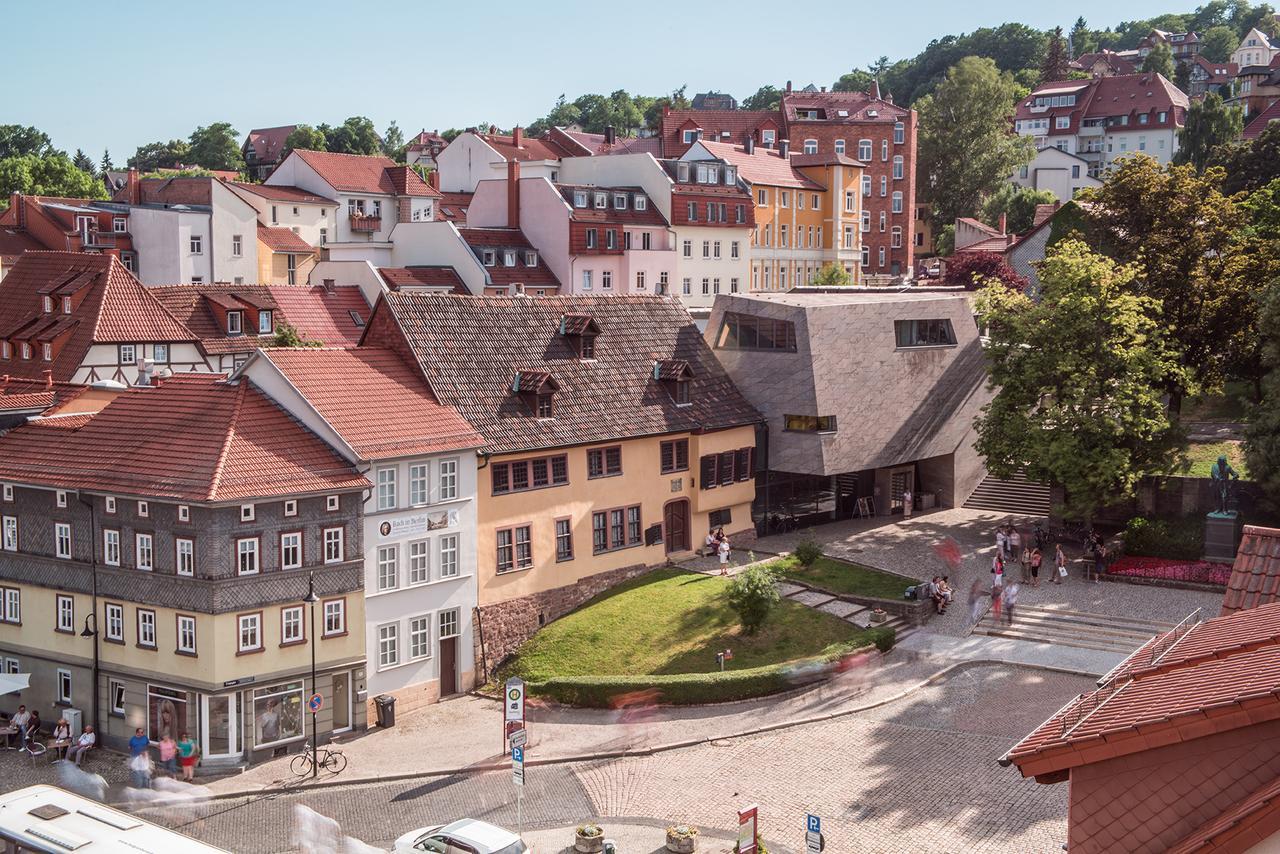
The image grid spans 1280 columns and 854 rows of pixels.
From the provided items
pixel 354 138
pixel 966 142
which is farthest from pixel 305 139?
pixel 966 142

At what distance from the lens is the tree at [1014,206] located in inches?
4675

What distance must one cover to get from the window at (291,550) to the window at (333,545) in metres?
0.86

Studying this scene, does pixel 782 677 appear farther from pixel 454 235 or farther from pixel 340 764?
pixel 454 235

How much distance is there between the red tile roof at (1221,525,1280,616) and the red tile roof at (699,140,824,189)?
69266 mm

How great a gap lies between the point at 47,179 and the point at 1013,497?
100 meters

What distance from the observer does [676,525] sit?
53.9 metres

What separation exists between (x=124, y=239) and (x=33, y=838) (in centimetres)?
6385

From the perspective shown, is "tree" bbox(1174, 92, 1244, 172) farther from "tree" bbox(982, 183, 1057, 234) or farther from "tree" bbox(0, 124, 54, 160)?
"tree" bbox(0, 124, 54, 160)

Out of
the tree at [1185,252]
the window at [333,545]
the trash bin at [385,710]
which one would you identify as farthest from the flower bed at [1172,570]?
the window at [333,545]

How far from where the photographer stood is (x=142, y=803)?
3672 cm

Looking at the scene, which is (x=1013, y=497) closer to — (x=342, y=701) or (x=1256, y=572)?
(x=342, y=701)

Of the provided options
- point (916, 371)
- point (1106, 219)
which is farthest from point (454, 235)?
point (1106, 219)

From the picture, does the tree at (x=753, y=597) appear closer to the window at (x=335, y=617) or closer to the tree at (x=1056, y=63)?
the window at (x=335, y=617)

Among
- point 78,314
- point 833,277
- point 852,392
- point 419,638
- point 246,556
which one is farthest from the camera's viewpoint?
point 833,277
